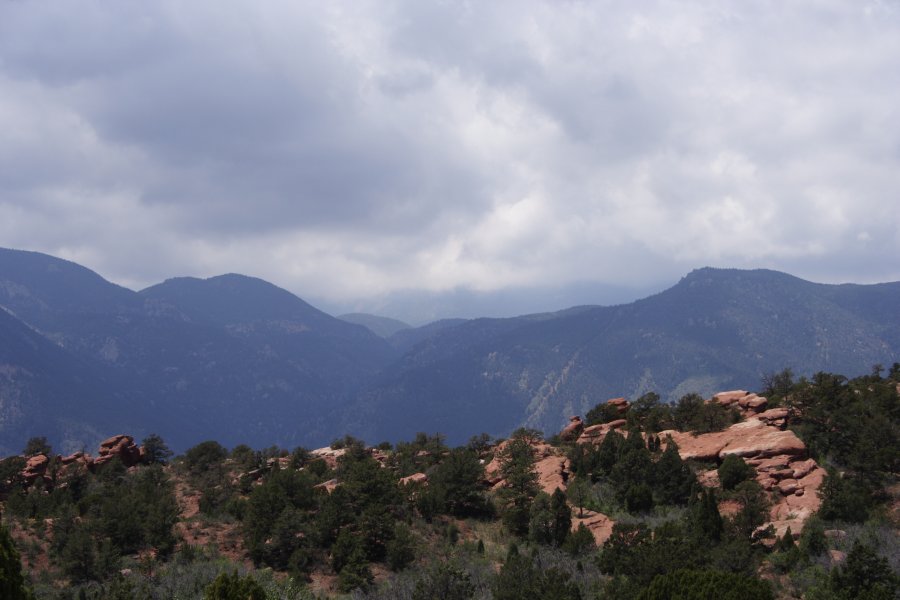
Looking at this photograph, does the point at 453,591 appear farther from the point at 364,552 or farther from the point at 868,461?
the point at 868,461

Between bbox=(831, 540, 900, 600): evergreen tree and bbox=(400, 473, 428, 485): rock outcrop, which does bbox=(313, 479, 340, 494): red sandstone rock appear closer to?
bbox=(400, 473, 428, 485): rock outcrop

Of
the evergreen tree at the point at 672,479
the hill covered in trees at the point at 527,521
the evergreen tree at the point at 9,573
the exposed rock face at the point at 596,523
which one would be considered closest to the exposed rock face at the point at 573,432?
the hill covered in trees at the point at 527,521

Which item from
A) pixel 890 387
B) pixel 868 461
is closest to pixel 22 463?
pixel 868 461

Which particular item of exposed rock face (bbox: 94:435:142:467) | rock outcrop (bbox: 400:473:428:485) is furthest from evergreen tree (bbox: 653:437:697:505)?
exposed rock face (bbox: 94:435:142:467)

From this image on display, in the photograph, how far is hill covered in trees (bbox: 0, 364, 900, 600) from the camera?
3153 cm

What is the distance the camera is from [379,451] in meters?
77.8

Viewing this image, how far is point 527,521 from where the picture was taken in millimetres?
46094

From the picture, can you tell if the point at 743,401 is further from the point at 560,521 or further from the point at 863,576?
the point at 863,576

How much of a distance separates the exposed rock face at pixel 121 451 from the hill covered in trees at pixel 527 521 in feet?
20.6

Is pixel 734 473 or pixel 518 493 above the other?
pixel 734 473

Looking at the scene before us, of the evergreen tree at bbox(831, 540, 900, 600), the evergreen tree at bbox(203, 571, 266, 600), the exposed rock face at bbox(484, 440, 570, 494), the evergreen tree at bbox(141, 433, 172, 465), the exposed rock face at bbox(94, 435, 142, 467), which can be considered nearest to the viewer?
the evergreen tree at bbox(203, 571, 266, 600)

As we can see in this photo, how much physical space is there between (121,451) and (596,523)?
57073 millimetres

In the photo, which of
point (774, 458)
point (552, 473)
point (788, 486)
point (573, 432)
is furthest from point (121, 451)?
point (788, 486)

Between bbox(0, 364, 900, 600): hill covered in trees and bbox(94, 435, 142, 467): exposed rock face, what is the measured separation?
6277 mm
